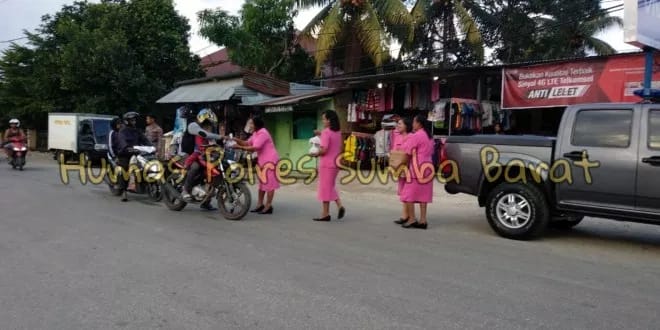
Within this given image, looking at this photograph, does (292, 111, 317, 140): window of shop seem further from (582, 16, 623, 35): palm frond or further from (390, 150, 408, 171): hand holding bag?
(582, 16, 623, 35): palm frond

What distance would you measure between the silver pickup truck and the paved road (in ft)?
1.46

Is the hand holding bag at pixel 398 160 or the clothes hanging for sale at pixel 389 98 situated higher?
the clothes hanging for sale at pixel 389 98

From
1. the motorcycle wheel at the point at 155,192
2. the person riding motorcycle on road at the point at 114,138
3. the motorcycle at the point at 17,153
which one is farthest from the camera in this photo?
the motorcycle at the point at 17,153

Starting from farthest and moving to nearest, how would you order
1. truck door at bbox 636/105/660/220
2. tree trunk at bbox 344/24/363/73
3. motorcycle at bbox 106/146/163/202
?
tree trunk at bbox 344/24/363/73 → motorcycle at bbox 106/146/163/202 → truck door at bbox 636/105/660/220

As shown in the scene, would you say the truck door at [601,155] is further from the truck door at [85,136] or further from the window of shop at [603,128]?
the truck door at [85,136]

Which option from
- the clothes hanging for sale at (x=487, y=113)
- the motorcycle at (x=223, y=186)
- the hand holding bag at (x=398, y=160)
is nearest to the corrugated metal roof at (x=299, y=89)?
the clothes hanging for sale at (x=487, y=113)

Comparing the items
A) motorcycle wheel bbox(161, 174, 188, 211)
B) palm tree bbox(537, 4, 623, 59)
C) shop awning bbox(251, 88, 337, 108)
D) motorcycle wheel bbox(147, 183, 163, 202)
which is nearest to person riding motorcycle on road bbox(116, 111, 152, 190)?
motorcycle wheel bbox(147, 183, 163, 202)

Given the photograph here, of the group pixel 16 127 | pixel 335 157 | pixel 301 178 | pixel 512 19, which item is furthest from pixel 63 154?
pixel 512 19

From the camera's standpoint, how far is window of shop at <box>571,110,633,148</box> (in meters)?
6.16

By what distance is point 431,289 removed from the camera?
14.8 ft

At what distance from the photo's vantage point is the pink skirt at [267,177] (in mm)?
8602

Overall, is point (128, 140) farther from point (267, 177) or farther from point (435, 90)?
point (435, 90)

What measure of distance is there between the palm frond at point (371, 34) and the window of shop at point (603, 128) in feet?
40.8

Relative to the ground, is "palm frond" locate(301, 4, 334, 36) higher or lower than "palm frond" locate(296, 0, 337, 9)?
lower
